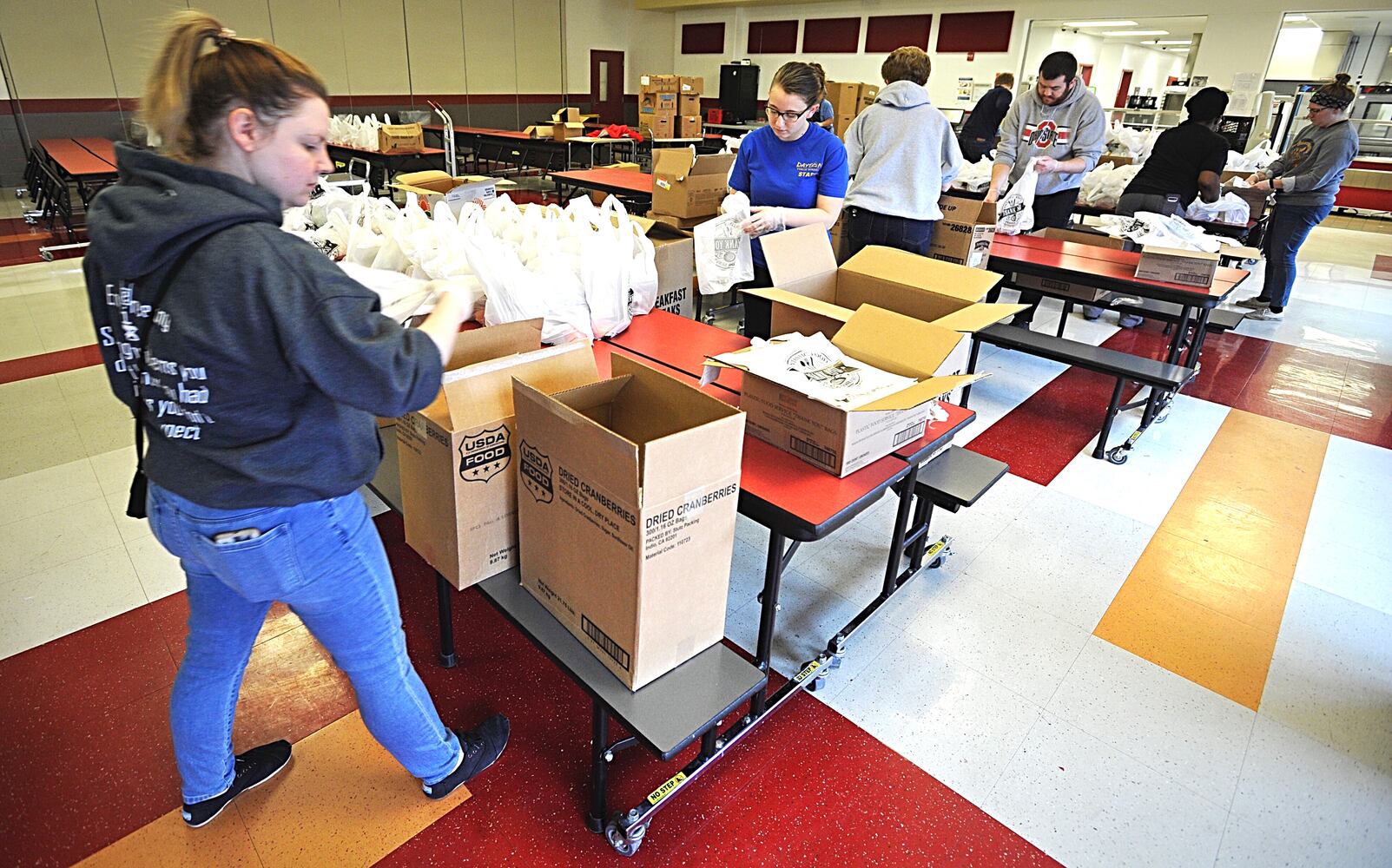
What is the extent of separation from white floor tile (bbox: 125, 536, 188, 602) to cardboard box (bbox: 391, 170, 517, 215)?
149 cm

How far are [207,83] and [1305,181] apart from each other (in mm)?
6189

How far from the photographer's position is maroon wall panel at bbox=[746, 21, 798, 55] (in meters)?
13.0

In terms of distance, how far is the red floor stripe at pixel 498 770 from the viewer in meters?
1.50

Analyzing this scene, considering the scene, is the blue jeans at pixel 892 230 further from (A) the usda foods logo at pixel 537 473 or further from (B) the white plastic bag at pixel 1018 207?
(A) the usda foods logo at pixel 537 473

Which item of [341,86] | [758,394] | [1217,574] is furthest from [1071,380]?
[341,86]

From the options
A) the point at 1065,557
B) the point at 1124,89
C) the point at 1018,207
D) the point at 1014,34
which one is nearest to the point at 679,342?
the point at 1065,557

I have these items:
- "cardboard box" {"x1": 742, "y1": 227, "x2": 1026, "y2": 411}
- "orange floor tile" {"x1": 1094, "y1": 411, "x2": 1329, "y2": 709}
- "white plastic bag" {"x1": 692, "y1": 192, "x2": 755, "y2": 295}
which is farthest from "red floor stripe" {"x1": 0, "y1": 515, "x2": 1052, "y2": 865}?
"white plastic bag" {"x1": 692, "y1": 192, "x2": 755, "y2": 295}

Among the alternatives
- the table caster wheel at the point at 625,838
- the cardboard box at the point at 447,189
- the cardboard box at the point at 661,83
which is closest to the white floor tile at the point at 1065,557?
the table caster wheel at the point at 625,838

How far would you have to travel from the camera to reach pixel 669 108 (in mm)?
9383

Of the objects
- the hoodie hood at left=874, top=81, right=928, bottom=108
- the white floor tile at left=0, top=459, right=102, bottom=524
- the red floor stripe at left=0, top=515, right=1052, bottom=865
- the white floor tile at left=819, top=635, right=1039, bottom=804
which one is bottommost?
the red floor stripe at left=0, top=515, right=1052, bottom=865

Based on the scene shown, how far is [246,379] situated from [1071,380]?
4082 mm

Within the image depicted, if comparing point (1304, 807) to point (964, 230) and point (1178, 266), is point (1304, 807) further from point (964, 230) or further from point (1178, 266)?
point (964, 230)

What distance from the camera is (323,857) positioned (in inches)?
57.2

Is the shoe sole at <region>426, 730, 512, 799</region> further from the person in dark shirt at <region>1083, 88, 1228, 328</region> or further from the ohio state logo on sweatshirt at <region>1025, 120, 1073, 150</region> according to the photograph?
the person in dark shirt at <region>1083, 88, 1228, 328</region>
